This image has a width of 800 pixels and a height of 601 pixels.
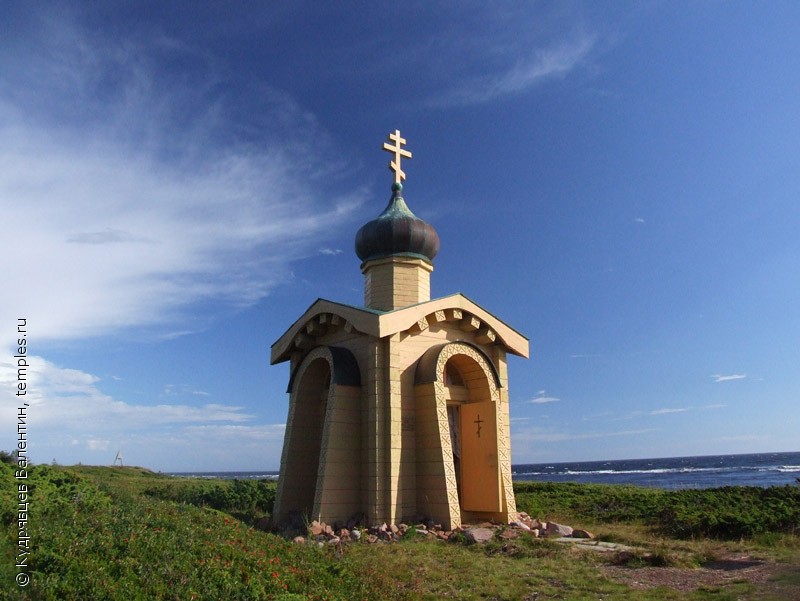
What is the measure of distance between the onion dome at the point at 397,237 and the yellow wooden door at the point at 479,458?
4362mm

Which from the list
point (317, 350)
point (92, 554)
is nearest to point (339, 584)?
point (92, 554)

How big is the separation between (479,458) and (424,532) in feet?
9.02

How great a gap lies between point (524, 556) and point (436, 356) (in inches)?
200

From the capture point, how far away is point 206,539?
28.9 feet

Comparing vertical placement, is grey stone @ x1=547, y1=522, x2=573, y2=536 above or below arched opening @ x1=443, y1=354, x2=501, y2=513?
below

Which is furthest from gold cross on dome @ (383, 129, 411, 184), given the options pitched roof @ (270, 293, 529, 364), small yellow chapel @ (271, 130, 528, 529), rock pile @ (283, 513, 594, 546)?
rock pile @ (283, 513, 594, 546)

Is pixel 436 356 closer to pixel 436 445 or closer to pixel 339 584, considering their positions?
pixel 436 445

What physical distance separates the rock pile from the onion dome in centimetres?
689

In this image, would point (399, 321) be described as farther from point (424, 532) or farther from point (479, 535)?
point (479, 535)

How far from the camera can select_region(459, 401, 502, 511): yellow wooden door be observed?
1477 centimetres

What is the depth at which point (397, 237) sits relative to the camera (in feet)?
54.4

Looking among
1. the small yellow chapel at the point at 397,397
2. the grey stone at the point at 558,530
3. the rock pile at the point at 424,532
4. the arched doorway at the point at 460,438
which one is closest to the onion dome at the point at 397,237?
the small yellow chapel at the point at 397,397

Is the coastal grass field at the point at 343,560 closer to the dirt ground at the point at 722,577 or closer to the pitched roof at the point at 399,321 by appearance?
the dirt ground at the point at 722,577

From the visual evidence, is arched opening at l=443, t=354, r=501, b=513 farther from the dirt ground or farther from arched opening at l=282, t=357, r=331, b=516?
the dirt ground
